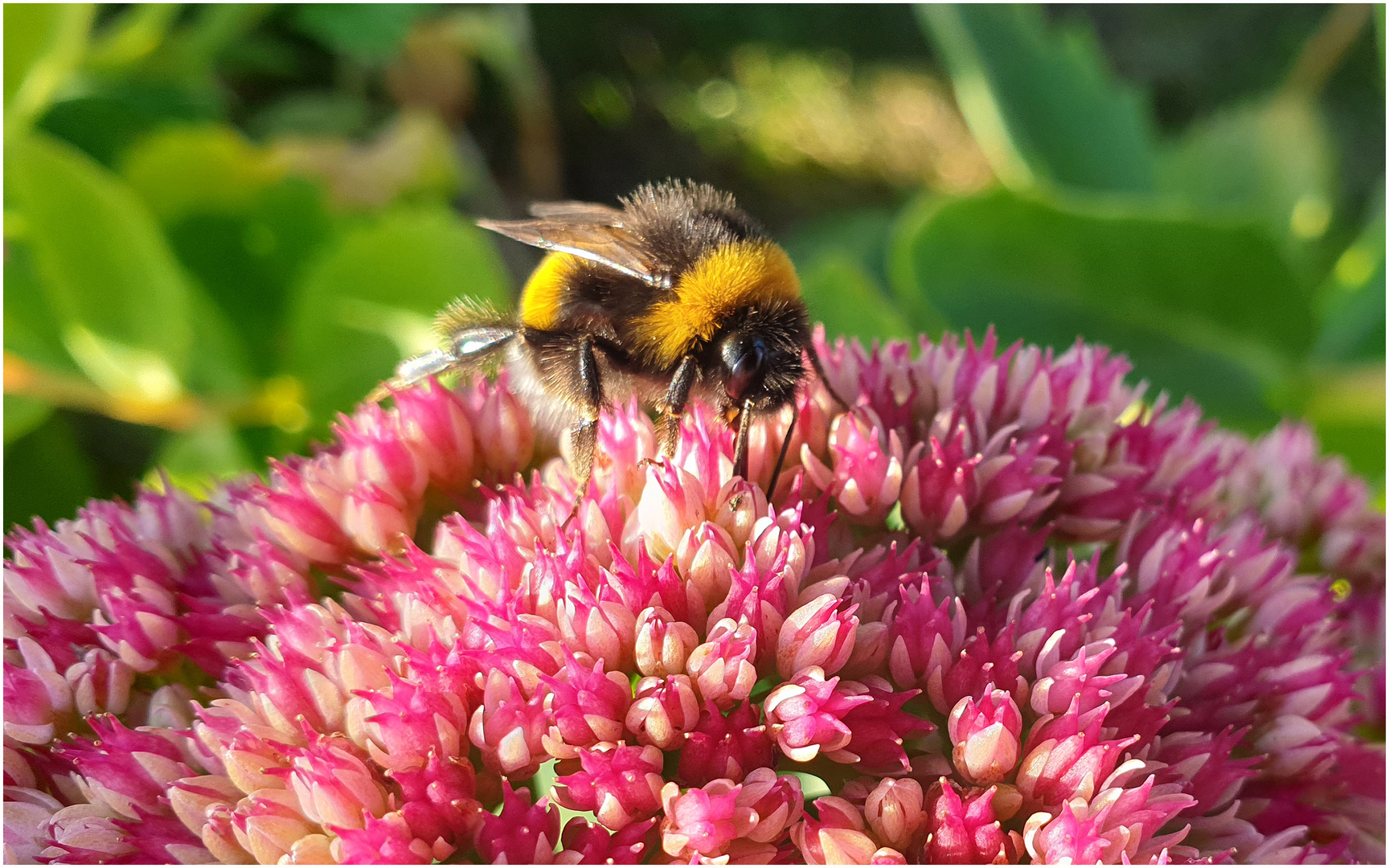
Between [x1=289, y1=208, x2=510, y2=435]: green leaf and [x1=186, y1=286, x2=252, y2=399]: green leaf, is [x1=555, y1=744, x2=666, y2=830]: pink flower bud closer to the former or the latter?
[x1=289, y1=208, x2=510, y2=435]: green leaf

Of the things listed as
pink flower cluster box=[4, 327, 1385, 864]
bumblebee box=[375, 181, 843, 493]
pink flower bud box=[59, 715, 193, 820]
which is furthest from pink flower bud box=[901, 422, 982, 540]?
pink flower bud box=[59, 715, 193, 820]

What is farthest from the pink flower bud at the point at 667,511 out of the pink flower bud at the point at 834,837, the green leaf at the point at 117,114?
the green leaf at the point at 117,114

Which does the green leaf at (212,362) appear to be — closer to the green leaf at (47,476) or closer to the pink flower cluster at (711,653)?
the green leaf at (47,476)

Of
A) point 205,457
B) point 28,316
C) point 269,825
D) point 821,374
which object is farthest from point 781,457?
point 28,316

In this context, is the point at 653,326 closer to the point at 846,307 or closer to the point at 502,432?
the point at 502,432

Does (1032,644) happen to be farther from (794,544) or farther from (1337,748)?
(1337,748)
